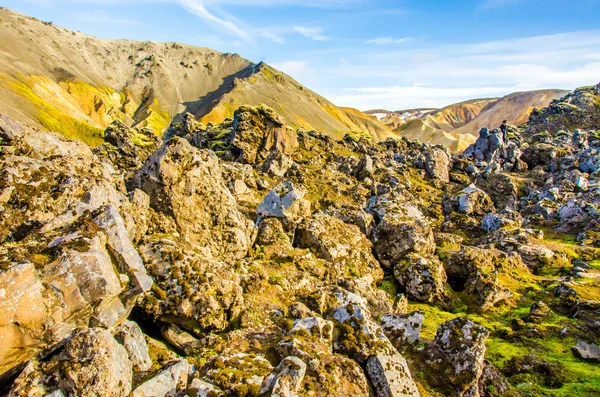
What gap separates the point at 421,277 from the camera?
1083 inches

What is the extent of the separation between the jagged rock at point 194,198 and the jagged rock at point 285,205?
18.6 feet

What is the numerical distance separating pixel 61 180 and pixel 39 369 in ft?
32.7

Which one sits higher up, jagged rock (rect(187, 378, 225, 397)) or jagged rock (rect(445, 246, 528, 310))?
jagged rock (rect(187, 378, 225, 397))

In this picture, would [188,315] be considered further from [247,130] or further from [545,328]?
[247,130]

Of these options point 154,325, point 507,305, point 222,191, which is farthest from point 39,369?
point 507,305

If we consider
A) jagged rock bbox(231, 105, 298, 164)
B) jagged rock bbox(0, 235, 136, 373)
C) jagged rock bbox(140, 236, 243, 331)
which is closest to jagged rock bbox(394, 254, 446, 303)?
jagged rock bbox(140, 236, 243, 331)

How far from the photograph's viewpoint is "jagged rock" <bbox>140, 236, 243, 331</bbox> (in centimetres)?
1502

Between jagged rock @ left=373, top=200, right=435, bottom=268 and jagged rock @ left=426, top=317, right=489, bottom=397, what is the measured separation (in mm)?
14584

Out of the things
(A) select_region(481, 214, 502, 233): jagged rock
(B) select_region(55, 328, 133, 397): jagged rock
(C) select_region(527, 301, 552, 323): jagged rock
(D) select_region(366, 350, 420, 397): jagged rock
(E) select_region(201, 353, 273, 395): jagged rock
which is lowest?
(C) select_region(527, 301, 552, 323): jagged rock

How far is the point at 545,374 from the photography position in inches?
692

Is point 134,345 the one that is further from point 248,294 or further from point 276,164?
point 276,164

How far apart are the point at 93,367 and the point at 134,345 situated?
2.36 meters

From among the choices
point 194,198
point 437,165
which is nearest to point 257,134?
point 437,165

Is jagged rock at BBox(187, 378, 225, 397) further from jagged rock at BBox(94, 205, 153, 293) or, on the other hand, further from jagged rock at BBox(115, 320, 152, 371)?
jagged rock at BBox(94, 205, 153, 293)
